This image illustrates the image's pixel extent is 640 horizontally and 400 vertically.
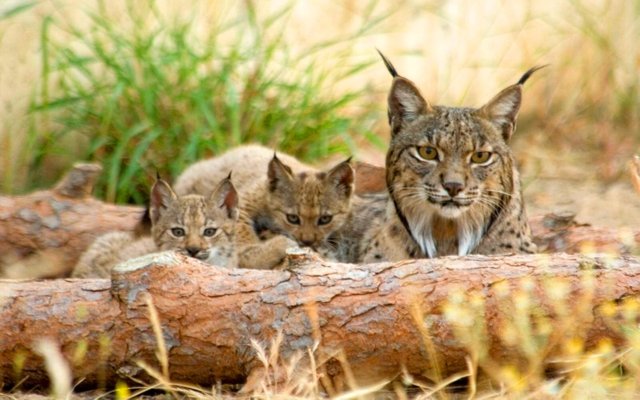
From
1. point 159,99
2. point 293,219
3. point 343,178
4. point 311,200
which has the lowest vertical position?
point 293,219

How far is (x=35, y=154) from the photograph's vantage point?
7.52m

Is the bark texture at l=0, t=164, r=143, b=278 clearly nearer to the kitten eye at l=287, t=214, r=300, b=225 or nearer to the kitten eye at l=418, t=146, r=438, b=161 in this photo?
the kitten eye at l=287, t=214, r=300, b=225

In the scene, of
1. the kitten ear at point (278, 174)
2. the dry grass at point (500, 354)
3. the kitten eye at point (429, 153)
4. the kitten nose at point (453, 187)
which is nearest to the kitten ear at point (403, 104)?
the kitten eye at point (429, 153)

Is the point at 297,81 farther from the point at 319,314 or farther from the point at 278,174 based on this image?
the point at 319,314

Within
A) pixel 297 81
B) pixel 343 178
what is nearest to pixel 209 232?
pixel 343 178

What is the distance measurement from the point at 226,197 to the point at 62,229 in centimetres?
97

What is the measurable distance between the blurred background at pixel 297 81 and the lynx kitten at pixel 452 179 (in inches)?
75.8

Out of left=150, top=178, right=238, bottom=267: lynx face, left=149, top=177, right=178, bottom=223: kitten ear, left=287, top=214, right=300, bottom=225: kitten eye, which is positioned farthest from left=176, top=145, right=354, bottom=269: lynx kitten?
left=149, top=177, right=178, bottom=223: kitten ear

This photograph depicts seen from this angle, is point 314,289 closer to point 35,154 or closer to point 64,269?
point 64,269

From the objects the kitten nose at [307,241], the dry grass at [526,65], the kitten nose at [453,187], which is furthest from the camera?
the dry grass at [526,65]

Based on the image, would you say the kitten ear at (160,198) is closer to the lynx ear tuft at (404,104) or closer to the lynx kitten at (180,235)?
the lynx kitten at (180,235)

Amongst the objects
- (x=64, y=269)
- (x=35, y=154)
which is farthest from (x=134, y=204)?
(x=64, y=269)

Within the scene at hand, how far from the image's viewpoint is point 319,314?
14.6 ft

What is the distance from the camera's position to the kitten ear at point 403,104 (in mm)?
5738
